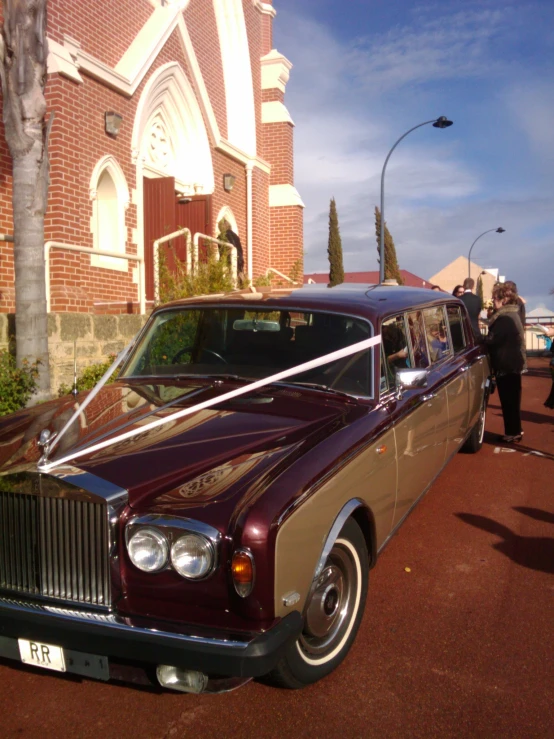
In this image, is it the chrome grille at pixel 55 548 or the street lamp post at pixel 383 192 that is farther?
the street lamp post at pixel 383 192

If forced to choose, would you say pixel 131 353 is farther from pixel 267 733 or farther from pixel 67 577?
pixel 267 733

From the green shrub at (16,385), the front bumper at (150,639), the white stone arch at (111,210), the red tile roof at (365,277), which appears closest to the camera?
the front bumper at (150,639)

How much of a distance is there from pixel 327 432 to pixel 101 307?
24.4ft

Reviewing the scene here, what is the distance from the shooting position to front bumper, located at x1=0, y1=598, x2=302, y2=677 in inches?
98.3

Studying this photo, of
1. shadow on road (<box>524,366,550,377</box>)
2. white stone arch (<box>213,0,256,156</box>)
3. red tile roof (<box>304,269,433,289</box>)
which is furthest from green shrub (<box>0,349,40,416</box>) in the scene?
red tile roof (<box>304,269,433,289</box>)

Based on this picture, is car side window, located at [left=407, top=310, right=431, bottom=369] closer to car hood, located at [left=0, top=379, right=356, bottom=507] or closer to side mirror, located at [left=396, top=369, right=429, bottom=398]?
side mirror, located at [left=396, top=369, right=429, bottom=398]

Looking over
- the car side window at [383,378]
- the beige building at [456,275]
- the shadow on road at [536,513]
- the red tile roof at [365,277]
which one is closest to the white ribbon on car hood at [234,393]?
the car side window at [383,378]

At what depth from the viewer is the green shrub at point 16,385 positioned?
6537 millimetres

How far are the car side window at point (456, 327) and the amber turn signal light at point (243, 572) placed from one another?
4.19m

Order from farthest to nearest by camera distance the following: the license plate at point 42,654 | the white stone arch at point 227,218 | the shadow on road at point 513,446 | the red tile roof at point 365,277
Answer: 1. the red tile roof at point 365,277
2. the white stone arch at point 227,218
3. the shadow on road at point 513,446
4. the license plate at point 42,654

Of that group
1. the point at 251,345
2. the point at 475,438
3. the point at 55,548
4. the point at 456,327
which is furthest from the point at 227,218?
the point at 55,548

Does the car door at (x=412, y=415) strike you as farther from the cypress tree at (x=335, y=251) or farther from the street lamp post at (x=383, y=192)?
the cypress tree at (x=335, y=251)

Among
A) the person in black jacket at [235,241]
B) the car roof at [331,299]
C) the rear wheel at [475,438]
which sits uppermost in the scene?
the person in black jacket at [235,241]

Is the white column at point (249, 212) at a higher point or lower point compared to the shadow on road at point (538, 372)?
higher
